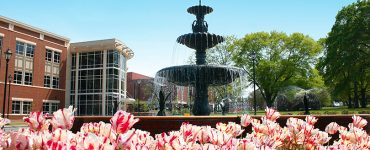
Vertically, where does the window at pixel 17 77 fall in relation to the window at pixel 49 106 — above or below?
above

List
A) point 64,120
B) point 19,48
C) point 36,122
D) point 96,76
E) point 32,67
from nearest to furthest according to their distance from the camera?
point 64,120
point 36,122
point 19,48
point 32,67
point 96,76

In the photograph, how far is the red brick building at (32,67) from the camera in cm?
4303

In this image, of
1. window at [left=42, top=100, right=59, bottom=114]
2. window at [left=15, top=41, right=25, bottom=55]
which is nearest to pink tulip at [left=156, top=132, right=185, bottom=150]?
window at [left=15, top=41, right=25, bottom=55]

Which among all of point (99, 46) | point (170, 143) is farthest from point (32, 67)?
point (170, 143)

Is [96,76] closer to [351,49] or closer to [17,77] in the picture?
[17,77]

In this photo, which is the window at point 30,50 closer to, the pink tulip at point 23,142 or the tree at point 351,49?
the tree at point 351,49

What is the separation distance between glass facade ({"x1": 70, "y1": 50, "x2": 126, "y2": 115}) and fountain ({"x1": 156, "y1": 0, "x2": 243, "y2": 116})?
124ft

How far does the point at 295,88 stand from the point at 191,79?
42.2 meters

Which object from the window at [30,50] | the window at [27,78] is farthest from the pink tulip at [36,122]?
the window at [30,50]

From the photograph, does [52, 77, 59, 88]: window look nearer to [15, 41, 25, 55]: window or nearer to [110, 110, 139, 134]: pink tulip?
[15, 41, 25, 55]: window

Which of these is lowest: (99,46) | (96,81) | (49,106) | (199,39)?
(49,106)

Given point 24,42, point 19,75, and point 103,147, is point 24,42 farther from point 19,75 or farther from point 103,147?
point 103,147

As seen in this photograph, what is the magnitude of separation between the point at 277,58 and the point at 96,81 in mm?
26805

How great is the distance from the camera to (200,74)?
46.2ft
